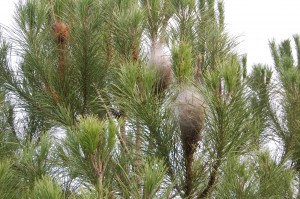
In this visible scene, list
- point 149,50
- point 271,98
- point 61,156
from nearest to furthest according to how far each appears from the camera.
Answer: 1. point 61,156
2. point 149,50
3. point 271,98

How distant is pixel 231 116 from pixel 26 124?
1.79 m

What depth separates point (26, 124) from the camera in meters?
3.57

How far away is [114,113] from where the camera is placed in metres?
3.12

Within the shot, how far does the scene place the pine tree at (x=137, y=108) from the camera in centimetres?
208

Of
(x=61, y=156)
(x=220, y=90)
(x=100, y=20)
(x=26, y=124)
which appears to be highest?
(x=100, y=20)

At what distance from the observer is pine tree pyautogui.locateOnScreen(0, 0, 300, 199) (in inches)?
81.9

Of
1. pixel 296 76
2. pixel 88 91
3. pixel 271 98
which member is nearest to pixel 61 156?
pixel 88 91

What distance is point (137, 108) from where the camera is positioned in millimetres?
2240

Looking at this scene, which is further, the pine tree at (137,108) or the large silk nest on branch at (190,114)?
the large silk nest on branch at (190,114)

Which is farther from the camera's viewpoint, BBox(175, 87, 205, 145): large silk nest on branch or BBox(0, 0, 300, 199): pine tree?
BBox(175, 87, 205, 145): large silk nest on branch

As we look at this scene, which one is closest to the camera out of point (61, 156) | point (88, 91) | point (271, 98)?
point (61, 156)

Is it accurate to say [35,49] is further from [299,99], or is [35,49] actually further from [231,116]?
[299,99]

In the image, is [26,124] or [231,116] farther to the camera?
[26,124]

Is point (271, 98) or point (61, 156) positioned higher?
point (271, 98)
